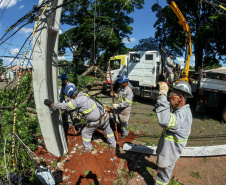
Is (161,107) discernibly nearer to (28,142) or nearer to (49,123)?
(49,123)

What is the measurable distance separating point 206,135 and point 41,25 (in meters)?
6.17

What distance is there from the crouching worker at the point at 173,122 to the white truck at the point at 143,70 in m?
6.52

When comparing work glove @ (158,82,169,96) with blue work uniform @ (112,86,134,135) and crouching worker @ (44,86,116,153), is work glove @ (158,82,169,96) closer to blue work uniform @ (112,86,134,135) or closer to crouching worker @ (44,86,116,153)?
crouching worker @ (44,86,116,153)

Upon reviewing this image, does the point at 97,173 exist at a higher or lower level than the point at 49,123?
lower

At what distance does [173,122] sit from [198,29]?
36.5 ft

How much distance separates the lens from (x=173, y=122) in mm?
2152

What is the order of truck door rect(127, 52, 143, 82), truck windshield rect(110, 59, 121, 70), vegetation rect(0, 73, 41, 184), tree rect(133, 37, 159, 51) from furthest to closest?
1. tree rect(133, 37, 159, 51)
2. truck windshield rect(110, 59, 121, 70)
3. truck door rect(127, 52, 143, 82)
4. vegetation rect(0, 73, 41, 184)

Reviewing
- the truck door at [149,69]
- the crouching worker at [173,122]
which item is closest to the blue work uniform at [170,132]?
the crouching worker at [173,122]

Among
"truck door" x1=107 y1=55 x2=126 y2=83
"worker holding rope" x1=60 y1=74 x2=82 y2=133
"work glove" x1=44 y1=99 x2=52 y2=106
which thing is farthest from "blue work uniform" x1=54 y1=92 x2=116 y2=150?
"truck door" x1=107 y1=55 x2=126 y2=83

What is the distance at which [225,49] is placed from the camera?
41.6ft

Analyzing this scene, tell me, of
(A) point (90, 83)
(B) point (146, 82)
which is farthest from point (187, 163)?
(A) point (90, 83)

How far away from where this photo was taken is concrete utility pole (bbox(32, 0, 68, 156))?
2.97 meters

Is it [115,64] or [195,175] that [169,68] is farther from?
[195,175]

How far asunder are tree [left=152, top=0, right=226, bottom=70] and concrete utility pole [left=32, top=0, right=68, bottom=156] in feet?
28.6
